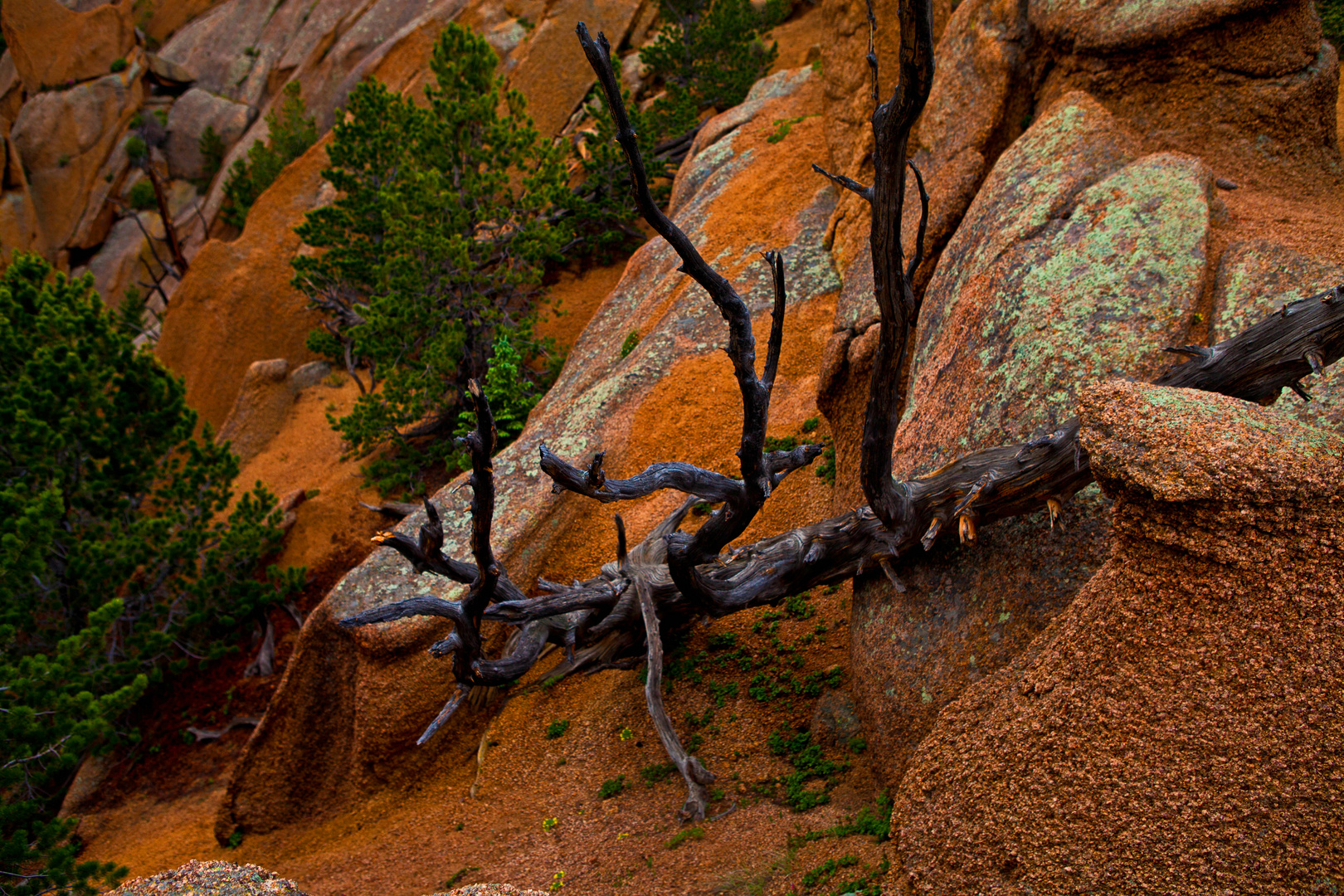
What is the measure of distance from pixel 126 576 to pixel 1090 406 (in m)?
13.1

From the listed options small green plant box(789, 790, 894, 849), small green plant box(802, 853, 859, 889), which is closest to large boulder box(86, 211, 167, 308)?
small green plant box(789, 790, 894, 849)

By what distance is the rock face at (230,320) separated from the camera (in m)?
23.2

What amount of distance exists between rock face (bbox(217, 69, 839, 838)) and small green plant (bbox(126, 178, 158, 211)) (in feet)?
109

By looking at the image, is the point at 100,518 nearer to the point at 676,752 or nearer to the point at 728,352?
the point at 676,752

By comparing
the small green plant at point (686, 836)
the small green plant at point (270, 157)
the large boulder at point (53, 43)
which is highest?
the large boulder at point (53, 43)

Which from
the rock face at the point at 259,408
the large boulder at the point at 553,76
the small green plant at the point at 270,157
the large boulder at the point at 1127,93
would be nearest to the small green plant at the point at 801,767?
the large boulder at the point at 1127,93

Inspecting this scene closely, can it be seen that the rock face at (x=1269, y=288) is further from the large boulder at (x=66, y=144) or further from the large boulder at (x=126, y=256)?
the large boulder at (x=66, y=144)

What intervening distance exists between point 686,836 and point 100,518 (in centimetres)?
1111

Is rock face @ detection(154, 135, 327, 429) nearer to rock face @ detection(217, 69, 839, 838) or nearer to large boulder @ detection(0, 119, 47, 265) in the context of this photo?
rock face @ detection(217, 69, 839, 838)

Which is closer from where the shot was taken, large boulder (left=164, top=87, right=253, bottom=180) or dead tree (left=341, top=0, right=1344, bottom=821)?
dead tree (left=341, top=0, right=1344, bottom=821)

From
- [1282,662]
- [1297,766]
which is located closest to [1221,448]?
[1282,662]

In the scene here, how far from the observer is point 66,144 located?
38.8 m

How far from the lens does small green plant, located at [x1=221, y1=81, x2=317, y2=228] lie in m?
29.7

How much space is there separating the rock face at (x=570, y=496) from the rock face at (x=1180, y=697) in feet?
16.1
